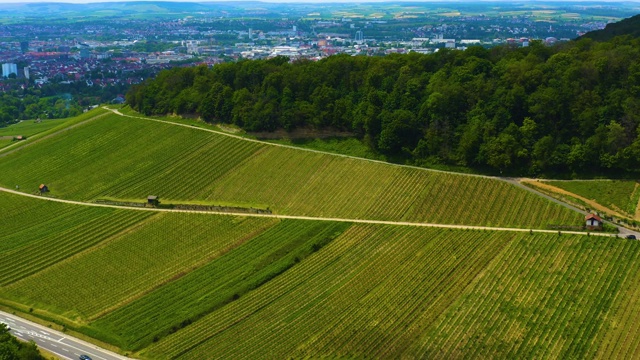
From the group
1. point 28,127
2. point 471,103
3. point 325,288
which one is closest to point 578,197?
point 471,103

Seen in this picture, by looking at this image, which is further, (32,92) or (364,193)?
(32,92)

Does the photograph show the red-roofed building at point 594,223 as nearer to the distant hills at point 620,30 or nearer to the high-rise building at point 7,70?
the distant hills at point 620,30

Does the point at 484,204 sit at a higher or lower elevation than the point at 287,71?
lower

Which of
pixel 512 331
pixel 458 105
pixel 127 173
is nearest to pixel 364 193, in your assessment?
pixel 458 105

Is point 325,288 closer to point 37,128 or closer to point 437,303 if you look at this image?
point 437,303

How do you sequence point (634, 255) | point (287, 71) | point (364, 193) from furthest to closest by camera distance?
point (287, 71) → point (364, 193) → point (634, 255)

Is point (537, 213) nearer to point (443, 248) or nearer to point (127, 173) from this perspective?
point (443, 248)
